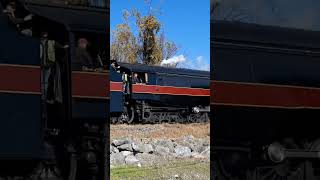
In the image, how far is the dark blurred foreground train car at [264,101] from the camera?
67.9 inches

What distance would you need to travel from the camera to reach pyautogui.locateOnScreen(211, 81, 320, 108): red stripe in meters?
1.72

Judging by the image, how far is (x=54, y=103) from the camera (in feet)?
5.16

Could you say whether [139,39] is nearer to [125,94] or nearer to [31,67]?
[31,67]

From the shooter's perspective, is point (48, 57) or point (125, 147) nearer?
point (48, 57)

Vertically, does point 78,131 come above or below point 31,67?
below

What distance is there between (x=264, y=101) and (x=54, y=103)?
2.37ft

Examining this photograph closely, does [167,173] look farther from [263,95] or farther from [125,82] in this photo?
[125,82]

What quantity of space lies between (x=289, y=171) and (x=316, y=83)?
13.2 inches

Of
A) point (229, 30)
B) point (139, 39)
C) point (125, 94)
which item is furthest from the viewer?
point (125, 94)

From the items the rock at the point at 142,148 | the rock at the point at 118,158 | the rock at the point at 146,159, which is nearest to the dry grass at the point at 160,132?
the rock at the point at 142,148

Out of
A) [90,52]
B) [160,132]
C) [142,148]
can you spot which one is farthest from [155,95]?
[90,52]

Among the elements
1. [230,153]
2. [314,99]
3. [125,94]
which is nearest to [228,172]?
[230,153]

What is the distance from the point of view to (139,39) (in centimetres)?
524

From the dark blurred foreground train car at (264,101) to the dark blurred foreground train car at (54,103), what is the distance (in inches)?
16.1
